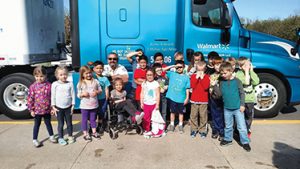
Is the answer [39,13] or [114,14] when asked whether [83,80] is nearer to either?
[114,14]

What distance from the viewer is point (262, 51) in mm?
5383

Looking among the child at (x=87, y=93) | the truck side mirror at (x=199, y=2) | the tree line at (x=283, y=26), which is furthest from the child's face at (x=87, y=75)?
the tree line at (x=283, y=26)

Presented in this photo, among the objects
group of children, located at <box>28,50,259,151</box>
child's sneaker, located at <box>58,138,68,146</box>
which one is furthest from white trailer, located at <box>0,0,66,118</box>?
child's sneaker, located at <box>58,138,68,146</box>

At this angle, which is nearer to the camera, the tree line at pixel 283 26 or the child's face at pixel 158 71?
the child's face at pixel 158 71

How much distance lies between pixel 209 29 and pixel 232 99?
1.87 m

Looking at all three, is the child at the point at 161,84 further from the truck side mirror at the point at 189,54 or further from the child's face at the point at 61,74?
the child's face at the point at 61,74

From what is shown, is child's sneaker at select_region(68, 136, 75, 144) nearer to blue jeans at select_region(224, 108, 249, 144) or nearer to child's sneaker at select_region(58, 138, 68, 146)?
child's sneaker at select_region(58, 138, 68, 146)

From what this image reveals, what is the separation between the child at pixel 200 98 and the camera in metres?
4.30

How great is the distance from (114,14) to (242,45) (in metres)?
2.68

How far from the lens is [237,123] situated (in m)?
4.04

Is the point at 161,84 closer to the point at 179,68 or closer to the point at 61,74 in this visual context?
the point at 179,68

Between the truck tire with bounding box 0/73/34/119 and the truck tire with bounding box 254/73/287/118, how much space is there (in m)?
4.78

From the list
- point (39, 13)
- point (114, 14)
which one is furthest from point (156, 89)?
point (39, 13)

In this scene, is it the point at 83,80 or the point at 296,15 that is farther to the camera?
the point at 296,15
